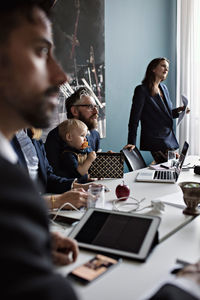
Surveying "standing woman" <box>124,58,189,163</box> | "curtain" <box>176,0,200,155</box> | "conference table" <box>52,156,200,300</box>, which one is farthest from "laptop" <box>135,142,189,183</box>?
"curtain" <box>176,0,200,155</box>

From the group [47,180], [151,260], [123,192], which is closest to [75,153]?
[47,180]

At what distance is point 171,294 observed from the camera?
0.70m

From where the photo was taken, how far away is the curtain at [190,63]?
14.9 feet

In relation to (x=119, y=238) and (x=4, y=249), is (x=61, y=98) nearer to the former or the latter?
(x=119, y=238)

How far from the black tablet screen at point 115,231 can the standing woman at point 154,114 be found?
6.90ft

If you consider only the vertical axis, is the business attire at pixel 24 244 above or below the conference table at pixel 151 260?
above

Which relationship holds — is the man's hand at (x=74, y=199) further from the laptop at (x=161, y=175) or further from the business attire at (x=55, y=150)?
the business attire at (x=55, y=150)

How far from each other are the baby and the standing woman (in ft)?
3.51

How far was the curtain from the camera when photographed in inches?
179

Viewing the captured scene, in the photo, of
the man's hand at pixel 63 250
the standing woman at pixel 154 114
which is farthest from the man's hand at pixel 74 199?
the standing woman at pixel 154 114

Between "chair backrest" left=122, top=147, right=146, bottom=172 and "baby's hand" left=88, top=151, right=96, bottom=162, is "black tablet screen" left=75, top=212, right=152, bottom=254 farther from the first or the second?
"chair backrest" left=122, top=147, right=146, bottom=172

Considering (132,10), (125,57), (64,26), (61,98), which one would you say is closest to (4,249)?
(61,98)

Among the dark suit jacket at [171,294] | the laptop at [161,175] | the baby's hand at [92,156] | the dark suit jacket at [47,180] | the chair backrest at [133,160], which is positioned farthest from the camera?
the chair backrest at [133,160]

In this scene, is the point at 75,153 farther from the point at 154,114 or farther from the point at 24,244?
the point at 24,244
